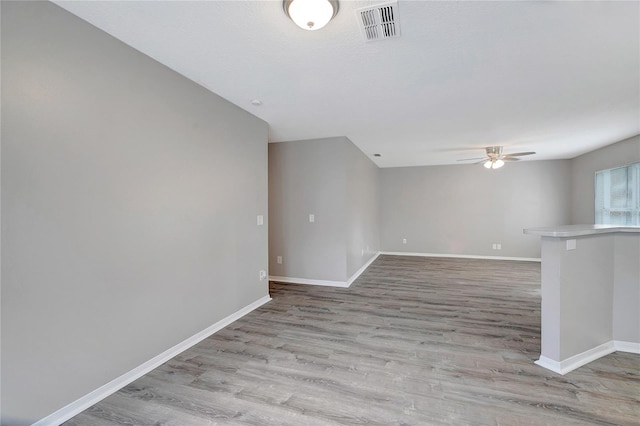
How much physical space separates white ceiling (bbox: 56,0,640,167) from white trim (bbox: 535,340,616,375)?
95.6 inches

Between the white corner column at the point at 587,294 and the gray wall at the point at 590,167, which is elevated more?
the gray wall at the point at 590,167

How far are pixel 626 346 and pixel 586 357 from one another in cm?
52

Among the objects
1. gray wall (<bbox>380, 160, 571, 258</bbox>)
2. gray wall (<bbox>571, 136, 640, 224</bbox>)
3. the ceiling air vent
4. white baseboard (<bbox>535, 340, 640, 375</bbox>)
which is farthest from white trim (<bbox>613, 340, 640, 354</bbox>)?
gray wall (<bbox>380, 160, 571, 258</bbox>)

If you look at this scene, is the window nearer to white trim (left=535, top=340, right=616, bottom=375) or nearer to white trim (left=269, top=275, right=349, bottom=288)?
white trim (left=535, top=340, right=616, bottom=375)

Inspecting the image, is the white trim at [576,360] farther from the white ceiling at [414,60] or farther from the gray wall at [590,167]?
the gray wall at [590,167]

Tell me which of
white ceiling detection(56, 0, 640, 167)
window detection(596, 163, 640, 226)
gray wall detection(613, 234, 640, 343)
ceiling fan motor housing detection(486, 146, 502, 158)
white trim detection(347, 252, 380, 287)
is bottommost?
white trim detection(347, 252, 380, 287)

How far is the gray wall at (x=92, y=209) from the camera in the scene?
149 centimetres

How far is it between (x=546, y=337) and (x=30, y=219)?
376cm

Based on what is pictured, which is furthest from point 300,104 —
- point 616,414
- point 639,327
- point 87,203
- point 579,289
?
point 639,327

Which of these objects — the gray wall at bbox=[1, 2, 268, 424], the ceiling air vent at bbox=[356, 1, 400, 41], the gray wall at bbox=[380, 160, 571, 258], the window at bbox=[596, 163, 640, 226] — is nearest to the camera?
the gray wall at bbox=[1, 2, 268, 424]

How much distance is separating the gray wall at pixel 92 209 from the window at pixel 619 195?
6.56m

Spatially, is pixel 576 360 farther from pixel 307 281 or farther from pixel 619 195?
pixel 619 195

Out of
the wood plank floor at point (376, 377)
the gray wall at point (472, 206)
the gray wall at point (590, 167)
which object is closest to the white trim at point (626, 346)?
A: the wood plank floor at point (376, 377)

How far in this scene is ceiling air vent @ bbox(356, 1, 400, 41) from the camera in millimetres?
1629
